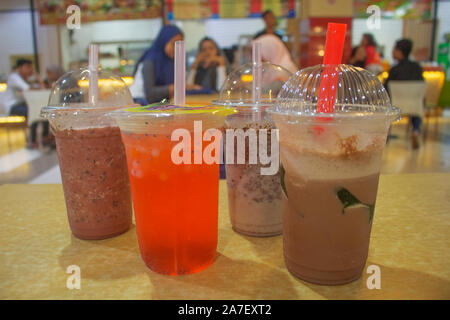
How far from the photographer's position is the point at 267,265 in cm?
75

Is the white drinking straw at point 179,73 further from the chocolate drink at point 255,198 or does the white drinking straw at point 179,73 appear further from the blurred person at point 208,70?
the blurred person at point 208,70

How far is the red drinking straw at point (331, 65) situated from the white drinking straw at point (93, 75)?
1.72 ft

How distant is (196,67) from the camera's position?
3717 millimetres

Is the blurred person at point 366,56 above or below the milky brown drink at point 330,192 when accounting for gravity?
above

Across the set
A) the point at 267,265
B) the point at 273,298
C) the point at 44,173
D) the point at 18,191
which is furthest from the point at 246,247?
A: the point at 44,173

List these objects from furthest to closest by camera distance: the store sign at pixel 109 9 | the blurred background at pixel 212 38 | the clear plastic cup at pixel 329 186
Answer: the store sign at pixel 109 9 < the blurred background at pixel 212 38 < the clear plastic cup at pixel 329 186

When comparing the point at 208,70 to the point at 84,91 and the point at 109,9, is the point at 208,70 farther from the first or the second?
the point at 109,9

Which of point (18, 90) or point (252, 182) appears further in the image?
point (18, 90)

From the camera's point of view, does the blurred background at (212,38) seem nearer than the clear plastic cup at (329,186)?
No

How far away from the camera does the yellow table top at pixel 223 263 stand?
25.7 inches

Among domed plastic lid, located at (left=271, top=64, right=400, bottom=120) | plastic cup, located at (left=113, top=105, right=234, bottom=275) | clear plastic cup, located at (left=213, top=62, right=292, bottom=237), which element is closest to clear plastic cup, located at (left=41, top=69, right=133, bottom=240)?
plastic cup, located at (left=113, top=105, right=234, bottom=275)

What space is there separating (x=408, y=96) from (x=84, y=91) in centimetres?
481

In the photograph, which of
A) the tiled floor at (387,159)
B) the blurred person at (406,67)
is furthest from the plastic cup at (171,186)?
the blurred person at (406,67)

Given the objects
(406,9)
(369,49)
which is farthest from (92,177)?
(406,9)
